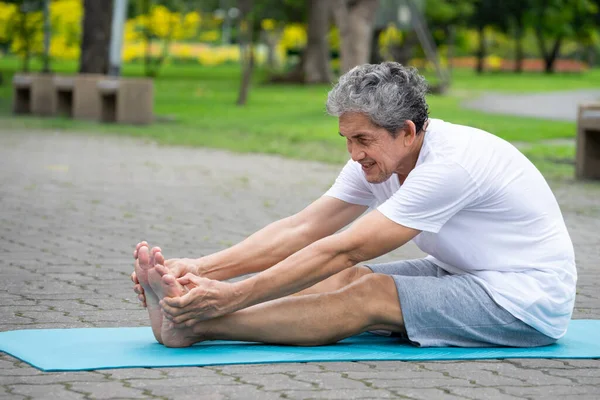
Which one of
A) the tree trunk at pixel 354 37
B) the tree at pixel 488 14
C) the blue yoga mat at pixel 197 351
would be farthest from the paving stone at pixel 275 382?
the tree at pixel 488 14

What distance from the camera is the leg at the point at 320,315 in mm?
4637

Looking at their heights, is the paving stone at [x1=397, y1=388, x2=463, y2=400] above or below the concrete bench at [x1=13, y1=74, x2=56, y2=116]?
above

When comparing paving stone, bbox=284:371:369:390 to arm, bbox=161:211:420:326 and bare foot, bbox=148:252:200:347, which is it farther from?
bare foot, bbox=148:252:200:347

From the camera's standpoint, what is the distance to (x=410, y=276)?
4848 mm


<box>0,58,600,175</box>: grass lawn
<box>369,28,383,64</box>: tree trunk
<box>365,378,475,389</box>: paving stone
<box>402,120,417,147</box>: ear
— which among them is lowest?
<box>0,58,600,175</box>: grass lawn

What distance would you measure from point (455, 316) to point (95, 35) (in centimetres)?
1991

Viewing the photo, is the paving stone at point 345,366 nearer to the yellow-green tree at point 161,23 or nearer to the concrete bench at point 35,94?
the concrete bench at point 35,94

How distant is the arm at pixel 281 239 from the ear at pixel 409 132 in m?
0.68

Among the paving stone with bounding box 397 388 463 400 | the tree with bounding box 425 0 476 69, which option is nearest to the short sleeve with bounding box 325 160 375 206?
the paving stone with bounding box 397 388 463 400

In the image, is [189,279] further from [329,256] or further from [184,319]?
[329,256]

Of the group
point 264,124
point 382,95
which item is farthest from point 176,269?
point 264,124

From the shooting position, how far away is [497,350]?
4781 mm

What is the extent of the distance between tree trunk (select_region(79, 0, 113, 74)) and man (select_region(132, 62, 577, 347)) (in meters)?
19.4

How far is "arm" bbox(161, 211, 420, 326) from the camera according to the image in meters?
4.43
